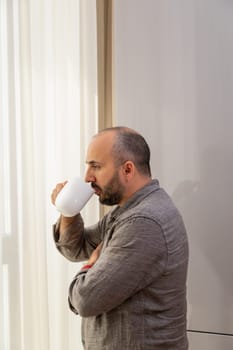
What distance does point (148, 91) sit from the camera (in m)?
1.35

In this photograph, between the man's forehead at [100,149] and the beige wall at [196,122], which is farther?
the beige wall at [196,122]

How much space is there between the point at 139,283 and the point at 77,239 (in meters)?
0.34

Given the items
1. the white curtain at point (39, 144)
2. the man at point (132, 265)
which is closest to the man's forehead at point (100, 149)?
the man at point (132, 265)

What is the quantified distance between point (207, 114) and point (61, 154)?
539 mm

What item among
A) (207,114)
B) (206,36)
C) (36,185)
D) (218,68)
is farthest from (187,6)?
(36,185)

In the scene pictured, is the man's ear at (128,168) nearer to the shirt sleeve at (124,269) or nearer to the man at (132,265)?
the man at (132,265)

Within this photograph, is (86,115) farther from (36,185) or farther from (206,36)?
(206,36)

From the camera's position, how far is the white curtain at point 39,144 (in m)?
1.39

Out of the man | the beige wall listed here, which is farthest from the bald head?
the beige wall

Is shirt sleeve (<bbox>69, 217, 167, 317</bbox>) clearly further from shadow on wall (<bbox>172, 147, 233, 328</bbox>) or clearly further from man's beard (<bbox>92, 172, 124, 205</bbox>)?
shadow on wall (<bbox>172, 147, 233, 328</bbox>)

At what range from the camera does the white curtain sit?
4.55ft

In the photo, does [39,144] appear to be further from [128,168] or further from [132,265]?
[132,265]

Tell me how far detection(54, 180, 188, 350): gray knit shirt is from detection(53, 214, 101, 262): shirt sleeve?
0.19 metres

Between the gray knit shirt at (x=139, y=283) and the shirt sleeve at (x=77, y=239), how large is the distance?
187 millimetres
